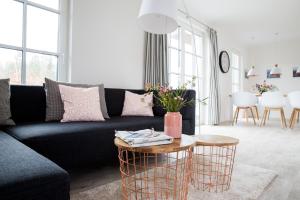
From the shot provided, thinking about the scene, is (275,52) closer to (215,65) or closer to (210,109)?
(215,65)

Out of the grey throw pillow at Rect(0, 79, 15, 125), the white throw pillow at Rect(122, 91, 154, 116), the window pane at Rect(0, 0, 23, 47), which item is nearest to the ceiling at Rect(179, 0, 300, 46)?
the white throw pillow at Rect(122, 91, 154, 116)

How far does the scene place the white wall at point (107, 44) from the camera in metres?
2.81

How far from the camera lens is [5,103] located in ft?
6.01

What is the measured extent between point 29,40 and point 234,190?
2.58 meters

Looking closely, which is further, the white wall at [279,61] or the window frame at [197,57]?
the white wall at [279,61]

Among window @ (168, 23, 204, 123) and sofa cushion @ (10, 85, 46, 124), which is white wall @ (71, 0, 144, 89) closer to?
sofa cushion @ (10, 85, 46, 124)

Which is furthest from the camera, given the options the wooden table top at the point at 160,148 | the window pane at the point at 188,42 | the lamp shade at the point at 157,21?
the window pane at the point at 188,42

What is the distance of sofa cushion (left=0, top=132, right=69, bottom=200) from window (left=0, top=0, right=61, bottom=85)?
5.88 feet

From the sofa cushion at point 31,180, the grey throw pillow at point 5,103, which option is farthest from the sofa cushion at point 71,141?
the sofa cushion at point 31,180

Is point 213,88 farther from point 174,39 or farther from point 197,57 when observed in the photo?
point 174,39

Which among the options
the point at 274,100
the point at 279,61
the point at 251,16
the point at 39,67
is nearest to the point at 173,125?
the point at 39,67

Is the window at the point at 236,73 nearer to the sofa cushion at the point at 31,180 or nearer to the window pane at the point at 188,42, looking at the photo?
the window pane at the point at 188,42

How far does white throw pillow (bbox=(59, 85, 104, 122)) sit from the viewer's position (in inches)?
82.9

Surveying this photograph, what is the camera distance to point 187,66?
514 centimetres
